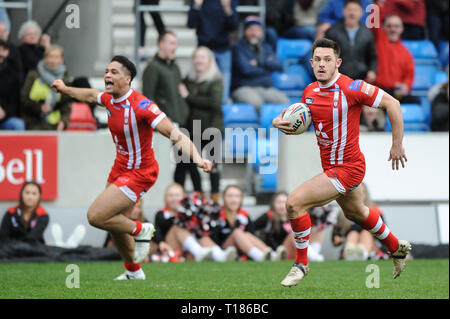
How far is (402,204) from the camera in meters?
14.8

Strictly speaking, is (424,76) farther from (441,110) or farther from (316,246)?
(316,246)

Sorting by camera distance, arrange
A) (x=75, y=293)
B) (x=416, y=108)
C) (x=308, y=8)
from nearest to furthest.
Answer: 1. (x=75, y=293)
2. (x=416, y=108)
3. (x=308, y=8)

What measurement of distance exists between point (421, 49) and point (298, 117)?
924 centimetres

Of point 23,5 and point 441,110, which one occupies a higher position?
point 23,5

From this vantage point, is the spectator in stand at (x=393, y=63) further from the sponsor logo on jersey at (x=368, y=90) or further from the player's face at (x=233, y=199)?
the sponsor logo on jersey at (x=368, y=90)

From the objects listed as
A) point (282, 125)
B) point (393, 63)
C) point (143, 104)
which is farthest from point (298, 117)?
point (393, 63)

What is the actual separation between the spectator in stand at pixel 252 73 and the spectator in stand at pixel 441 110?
7.77 feet

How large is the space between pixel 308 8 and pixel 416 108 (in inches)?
112

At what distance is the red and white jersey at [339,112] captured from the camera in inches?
342

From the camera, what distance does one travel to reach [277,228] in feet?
44.0

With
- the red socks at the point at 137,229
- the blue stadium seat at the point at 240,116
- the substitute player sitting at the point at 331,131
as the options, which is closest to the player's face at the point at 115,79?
the red socks at the point at 137,229

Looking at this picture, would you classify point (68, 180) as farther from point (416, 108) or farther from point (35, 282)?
point (416, 108)

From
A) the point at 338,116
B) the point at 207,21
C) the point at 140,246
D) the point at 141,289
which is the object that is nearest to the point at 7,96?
the point at 207,21

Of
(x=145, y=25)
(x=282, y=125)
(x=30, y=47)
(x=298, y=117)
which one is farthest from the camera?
(x=145, y=25)
